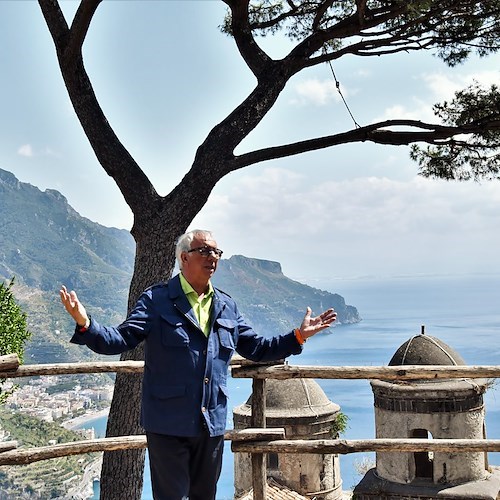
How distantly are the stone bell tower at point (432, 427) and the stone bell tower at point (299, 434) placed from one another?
8.39ft

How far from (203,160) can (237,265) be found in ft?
420

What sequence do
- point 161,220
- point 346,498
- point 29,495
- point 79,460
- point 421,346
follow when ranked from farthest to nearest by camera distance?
1. point 79,460
2. point 29,495
3. point 346,498
4. point 421,346
5. point 161,220

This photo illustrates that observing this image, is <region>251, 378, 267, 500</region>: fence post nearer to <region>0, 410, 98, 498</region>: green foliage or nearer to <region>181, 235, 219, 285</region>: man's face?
<region>181, 235, 219, 285</region>: man's face

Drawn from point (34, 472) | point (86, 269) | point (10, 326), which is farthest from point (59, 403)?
point (10, 326)

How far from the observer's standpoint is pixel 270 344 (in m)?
3.66

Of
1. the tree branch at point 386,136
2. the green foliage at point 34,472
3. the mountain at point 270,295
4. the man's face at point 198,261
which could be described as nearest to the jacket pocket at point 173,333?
the man's face at point 198,261

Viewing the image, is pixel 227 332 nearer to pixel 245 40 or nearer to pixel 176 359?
pixel 176 359

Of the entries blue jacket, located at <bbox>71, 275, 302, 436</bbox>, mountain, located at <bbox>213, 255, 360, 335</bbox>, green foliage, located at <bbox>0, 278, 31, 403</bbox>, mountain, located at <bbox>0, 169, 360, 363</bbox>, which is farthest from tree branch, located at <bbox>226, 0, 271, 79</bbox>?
mountain, located at <bbox>213, 255, 360, 335</bbox>

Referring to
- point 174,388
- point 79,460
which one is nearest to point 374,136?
point 174,388

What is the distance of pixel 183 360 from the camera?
3.24 metres

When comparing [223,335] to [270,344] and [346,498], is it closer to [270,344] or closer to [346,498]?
[270,344]

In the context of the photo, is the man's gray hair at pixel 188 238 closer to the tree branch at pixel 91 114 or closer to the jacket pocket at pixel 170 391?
the jacket pocket at pixel 170 391

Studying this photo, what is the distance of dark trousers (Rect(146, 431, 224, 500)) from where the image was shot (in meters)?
3.24

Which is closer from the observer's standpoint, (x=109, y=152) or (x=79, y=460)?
(x=109, y=152)
